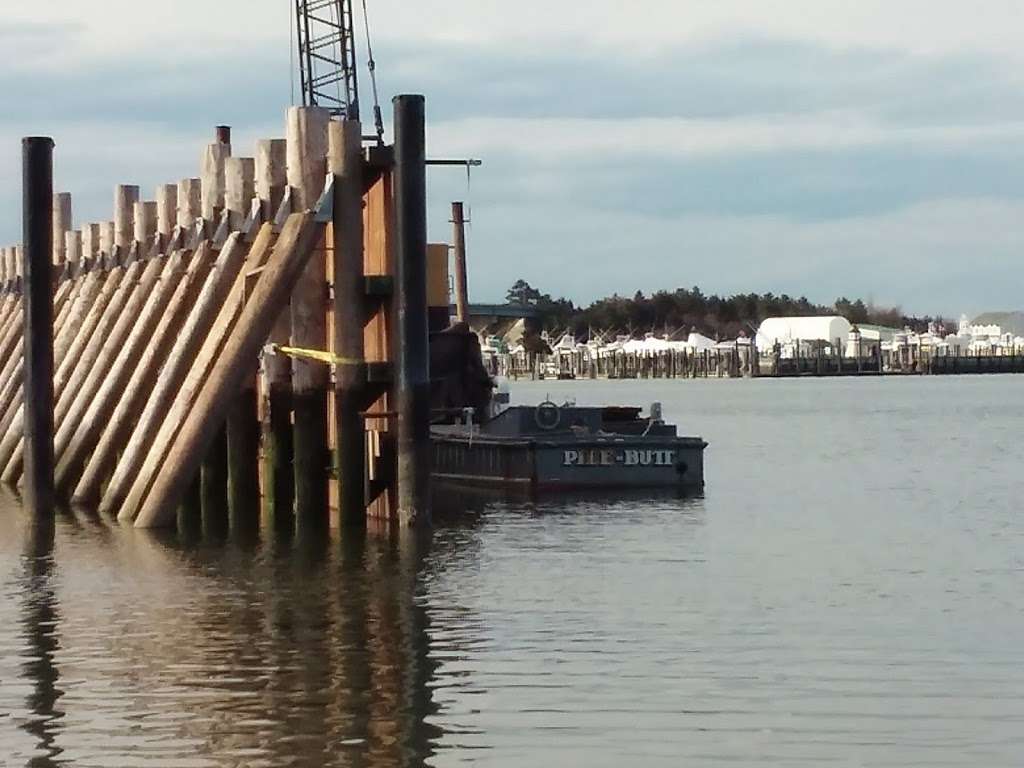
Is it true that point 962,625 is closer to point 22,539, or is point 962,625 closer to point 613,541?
point 613,541

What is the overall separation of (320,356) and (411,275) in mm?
2049

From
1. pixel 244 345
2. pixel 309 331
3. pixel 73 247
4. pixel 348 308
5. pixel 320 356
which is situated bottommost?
pixel 320 356

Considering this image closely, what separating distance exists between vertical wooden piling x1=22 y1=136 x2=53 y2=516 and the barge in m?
9.09

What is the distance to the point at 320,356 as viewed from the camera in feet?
79.7

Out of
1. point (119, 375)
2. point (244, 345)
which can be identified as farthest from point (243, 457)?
point (244, 345)

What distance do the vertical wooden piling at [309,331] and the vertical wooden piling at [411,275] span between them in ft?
6.14

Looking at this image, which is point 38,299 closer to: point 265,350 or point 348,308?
point 265,350

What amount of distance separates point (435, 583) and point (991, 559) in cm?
708

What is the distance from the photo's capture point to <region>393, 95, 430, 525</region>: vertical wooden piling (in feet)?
74.5

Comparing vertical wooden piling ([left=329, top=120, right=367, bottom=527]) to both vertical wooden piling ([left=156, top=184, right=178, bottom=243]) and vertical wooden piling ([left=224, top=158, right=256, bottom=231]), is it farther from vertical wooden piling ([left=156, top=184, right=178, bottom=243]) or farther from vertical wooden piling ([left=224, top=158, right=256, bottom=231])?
vertical wooden piling ([left=156, top=184, right=178, bottom=243])

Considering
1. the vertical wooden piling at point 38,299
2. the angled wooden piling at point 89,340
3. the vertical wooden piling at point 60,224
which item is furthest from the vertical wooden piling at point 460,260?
the vertical wooden piling at point 38,299

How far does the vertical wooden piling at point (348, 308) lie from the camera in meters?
23.8

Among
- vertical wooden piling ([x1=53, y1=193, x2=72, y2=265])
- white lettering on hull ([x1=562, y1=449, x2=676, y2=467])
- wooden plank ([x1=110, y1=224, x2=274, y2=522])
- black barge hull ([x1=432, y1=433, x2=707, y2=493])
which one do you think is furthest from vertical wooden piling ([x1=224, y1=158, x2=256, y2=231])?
vertical wooden piling ([x1=53, y1=193, x2=72, y2=265])

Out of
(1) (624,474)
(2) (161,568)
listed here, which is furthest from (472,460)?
(2) (161,568)
